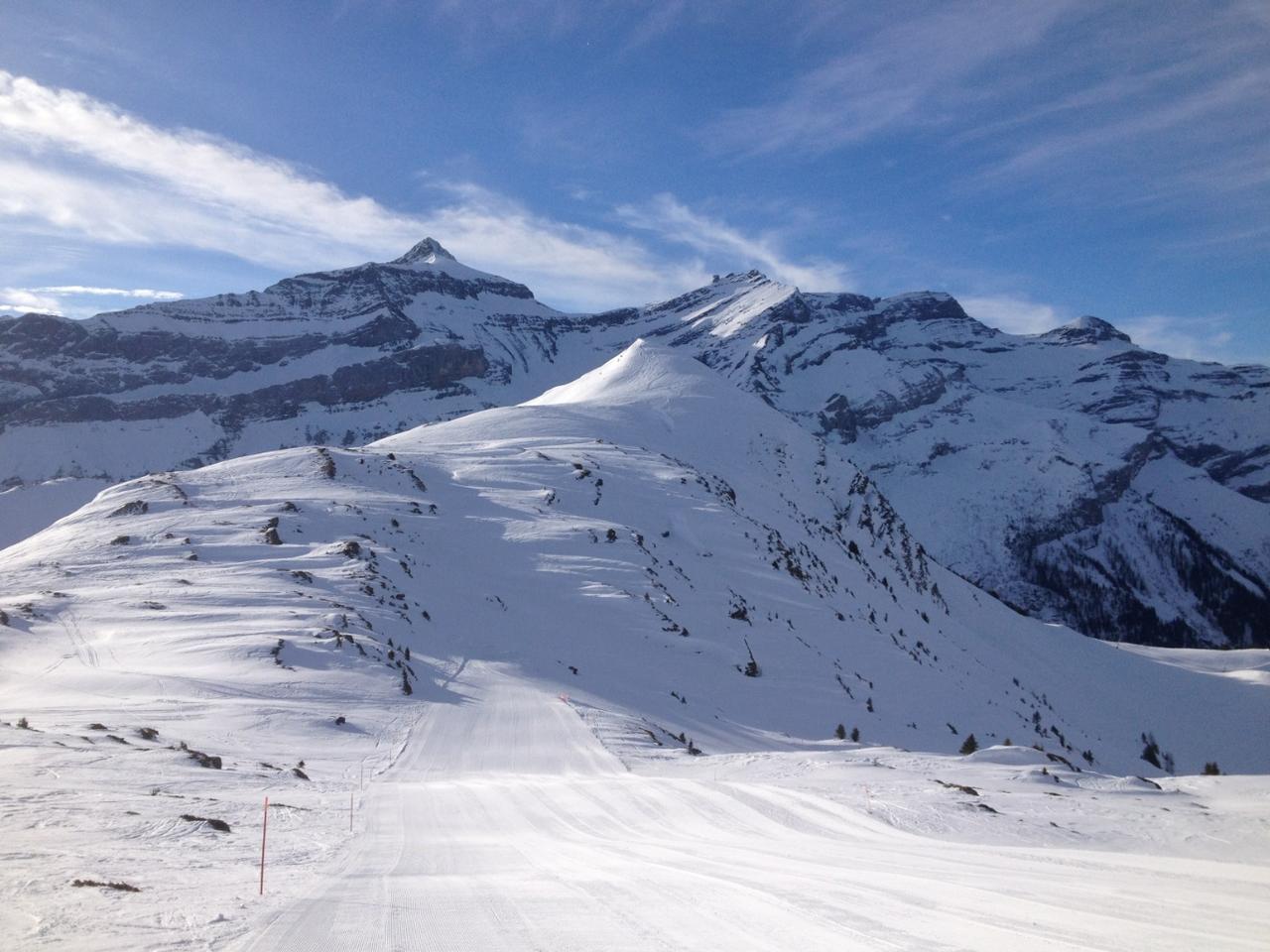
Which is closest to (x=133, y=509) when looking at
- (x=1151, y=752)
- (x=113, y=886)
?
(x=113, y=886)

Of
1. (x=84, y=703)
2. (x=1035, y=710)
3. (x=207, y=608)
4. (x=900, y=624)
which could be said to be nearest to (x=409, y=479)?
(x=207, y=608)

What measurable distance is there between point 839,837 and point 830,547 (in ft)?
147

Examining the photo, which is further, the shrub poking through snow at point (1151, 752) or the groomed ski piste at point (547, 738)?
the shrub poking through snow at point (1151, 752)

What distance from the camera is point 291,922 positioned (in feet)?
20.0

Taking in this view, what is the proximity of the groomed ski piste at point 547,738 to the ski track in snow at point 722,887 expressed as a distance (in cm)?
6

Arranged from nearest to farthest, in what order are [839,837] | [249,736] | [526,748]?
[839,837] < [249,736] < [526,748]

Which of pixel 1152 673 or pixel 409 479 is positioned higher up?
pixel 409 479

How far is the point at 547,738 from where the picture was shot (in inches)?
792

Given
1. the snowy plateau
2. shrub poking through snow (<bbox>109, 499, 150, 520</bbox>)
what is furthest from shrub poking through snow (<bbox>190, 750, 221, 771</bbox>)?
shrub poking through snow (<bbox>109, 499, 150, 520</bbox>)

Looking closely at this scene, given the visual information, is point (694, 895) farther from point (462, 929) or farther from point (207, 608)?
point (207, 608)

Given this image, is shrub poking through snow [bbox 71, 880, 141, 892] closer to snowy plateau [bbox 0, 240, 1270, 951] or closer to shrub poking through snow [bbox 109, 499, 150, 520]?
snowy plateau [bbox 0, 240, 1270, 951]

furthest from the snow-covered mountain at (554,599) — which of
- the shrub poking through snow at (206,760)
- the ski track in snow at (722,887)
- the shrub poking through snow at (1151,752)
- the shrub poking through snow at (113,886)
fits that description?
the shrub poking through snow at (113,886)

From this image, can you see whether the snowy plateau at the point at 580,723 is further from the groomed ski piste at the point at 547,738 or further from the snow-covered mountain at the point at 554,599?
the snow-covered mountain at the point at 554,599

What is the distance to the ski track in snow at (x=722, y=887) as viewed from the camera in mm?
5832
